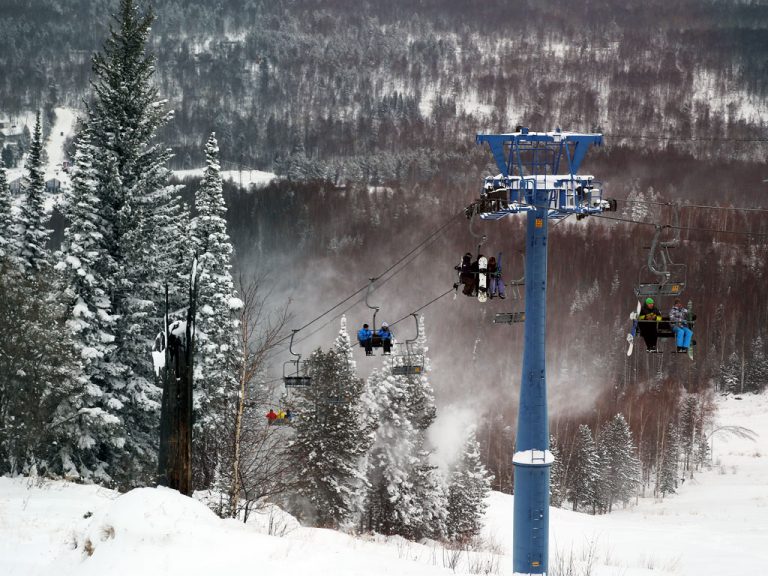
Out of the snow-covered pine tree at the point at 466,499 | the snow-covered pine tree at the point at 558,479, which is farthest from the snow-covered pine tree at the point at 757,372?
the snow-covered pine tree at the point at 466,499

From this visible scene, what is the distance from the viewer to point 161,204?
104 ft

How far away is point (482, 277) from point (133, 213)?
15.8 m

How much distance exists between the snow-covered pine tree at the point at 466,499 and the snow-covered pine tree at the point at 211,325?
64.9 feet

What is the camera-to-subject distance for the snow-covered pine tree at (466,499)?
4456 cm

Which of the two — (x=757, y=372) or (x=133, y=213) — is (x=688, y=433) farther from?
(x=133, y=213)

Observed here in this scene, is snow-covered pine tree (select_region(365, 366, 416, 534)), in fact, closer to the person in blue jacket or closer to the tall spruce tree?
the tall spruce tree

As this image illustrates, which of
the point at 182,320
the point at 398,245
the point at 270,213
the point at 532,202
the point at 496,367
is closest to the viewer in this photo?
the point at 182,320

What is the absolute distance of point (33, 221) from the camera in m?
34.0

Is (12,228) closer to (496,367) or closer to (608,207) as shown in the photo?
(608,207)

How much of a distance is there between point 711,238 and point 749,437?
316 feet

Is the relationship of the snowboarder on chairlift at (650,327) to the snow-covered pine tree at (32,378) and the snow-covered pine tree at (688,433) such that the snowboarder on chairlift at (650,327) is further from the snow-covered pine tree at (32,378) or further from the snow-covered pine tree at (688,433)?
the snow-covered pine tree at (688,433)

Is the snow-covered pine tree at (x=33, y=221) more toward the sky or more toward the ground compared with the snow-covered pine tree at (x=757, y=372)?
more toward the sky

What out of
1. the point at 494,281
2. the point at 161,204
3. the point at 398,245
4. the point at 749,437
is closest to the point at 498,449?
the point at 749,437

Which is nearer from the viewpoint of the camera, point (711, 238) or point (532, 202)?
point (532, 202)
